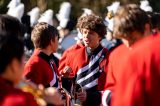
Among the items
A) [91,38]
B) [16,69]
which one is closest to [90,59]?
[91,38]

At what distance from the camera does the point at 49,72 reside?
611cm

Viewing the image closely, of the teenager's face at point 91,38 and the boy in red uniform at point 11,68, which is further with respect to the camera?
the teenager's face at point 91,38

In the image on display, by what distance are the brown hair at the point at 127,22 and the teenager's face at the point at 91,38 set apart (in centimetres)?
206

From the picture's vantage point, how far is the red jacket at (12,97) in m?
3.72

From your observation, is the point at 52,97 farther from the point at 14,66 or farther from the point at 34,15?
the point at 34,15

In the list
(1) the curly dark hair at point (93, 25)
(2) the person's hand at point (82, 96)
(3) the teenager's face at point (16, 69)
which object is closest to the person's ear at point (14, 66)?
(3) the teenager's face at point (16, 69)

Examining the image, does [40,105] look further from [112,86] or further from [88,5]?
[88,5]

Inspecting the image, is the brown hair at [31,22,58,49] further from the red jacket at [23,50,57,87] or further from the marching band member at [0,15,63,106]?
the marching band member at [0,15,63,106]

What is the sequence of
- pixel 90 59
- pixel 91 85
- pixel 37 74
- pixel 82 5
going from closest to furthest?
1. pixel 37 74
2. pixel 91 85
3. pixel 90 59
4. pixel 82 5

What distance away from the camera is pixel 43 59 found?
6137 millimetres

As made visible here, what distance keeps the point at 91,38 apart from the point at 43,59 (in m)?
0.64

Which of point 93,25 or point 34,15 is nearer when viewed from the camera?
point 93,25

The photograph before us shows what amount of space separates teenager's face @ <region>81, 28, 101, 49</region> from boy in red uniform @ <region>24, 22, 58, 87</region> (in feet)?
1.24

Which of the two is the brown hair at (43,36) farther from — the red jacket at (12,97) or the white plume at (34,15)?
the white plume at (34,15)
